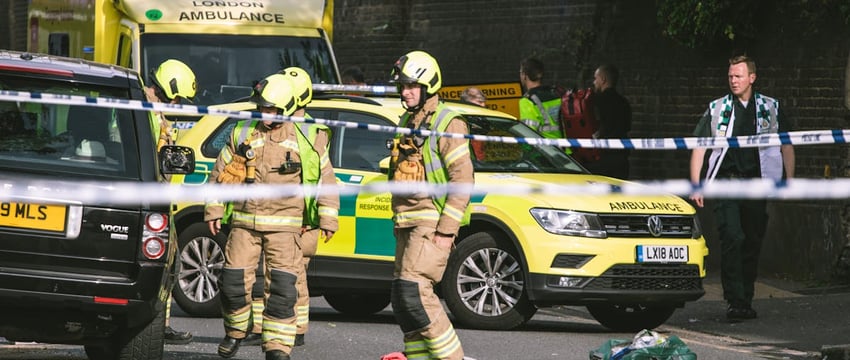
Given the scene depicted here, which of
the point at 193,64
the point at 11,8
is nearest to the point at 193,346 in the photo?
the point at 193,64

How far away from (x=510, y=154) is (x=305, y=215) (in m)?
2.97

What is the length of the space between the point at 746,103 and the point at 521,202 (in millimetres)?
2034

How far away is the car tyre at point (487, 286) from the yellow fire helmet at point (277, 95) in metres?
2.59

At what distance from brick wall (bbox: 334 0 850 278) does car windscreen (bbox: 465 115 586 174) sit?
11.5 feet

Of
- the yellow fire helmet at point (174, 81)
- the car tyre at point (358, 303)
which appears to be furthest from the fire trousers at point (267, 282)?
the car tyre at point (358, 303)

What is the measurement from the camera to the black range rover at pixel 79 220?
26.2ft

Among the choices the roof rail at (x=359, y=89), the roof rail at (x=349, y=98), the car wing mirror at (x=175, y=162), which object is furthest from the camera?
the roof rail at (x=359, y=89)

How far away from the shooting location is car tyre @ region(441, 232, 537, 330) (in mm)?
11336

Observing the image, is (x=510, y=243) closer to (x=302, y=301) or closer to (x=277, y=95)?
(x=302, y=301)

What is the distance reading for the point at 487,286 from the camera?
11.4m

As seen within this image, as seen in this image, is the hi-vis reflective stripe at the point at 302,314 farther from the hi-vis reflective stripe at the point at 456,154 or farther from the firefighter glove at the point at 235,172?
the hi-vis reflective stripe at the point at 456,154

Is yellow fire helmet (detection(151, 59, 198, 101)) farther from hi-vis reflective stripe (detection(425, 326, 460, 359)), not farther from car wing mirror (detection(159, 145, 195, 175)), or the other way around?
hi-vis reflective stripe (detection(425, 326, 460, 359))

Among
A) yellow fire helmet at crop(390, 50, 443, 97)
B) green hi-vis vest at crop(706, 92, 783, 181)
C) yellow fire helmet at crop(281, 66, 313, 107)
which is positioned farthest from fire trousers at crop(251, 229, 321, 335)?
green hi-vis vest at crop(706, 92, 783, 181)

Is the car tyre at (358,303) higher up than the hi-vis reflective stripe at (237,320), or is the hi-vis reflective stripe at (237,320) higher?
the hi-vis reflective stripe at (237,320)
